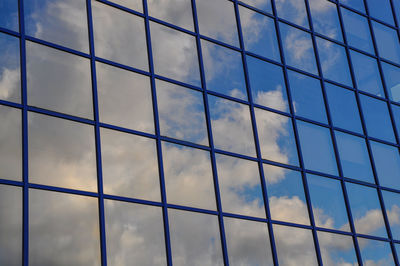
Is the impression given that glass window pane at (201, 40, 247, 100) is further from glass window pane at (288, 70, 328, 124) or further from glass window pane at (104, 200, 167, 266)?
glass window pane at (104, 200, 167, 266)

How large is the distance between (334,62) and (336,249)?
8607 mm

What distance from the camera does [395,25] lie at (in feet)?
107

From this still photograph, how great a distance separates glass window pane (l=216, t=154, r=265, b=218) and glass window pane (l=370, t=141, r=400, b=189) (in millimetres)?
7064

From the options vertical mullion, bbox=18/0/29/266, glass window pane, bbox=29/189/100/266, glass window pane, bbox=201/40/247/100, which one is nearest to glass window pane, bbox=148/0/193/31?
glass window pane, bbox=201/40/247/100

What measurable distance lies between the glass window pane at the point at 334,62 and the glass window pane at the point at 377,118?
127cm

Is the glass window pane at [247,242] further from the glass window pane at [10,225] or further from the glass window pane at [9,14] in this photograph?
the glass window pane at [9,14]

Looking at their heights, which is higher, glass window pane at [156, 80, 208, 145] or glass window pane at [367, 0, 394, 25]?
glass window pane at [367, 0, 394, 25]

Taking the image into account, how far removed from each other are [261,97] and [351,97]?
548 cm

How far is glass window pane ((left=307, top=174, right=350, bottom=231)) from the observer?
2408 cm

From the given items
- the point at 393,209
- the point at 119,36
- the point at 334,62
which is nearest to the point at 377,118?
the point at 334,62

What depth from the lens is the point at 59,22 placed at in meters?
20.2

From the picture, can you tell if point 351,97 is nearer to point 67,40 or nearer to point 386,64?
point 386,64

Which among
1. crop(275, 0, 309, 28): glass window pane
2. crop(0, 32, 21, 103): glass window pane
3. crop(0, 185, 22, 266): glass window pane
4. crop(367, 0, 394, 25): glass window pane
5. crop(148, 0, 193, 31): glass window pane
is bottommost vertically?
crop(0, 185, 22, 266): glass window pane

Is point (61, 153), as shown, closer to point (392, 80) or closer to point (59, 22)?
point (59, 22)
